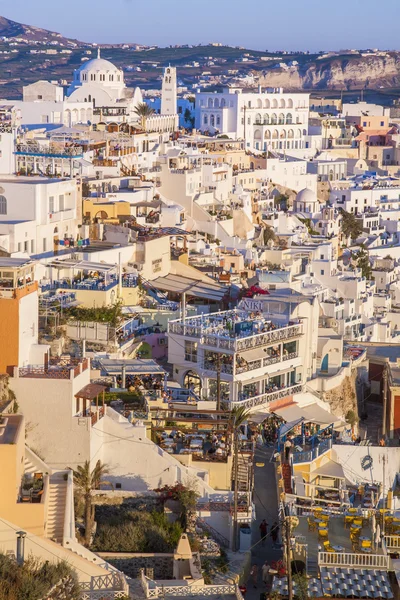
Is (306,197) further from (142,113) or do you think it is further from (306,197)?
(142,113)

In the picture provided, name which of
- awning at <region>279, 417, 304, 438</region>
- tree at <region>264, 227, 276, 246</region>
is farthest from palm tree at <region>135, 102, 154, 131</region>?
awning at <region>279, 417, 304, 438</region>

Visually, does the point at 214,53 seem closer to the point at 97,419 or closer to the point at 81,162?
the point at 81,162

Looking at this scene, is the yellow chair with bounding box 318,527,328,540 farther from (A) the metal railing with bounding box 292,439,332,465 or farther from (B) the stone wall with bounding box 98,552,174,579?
(A) the metal railing with bounding box 292,439,332,465

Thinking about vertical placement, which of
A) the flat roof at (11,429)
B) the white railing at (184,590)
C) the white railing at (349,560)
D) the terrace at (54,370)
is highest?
the terrace at (54,370)

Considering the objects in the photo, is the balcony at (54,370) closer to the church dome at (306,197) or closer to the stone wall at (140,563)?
the stone wall at (140,563)

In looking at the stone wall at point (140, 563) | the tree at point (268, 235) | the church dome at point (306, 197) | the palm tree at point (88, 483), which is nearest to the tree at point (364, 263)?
the tree at point (268, 235)

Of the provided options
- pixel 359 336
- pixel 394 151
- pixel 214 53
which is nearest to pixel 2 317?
pixel 359 336
